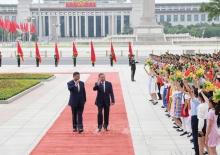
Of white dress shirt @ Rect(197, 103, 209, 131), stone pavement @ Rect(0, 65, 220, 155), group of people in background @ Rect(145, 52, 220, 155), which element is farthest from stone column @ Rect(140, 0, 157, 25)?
white dress shirt @ Rect(197, 103, 209, 131)

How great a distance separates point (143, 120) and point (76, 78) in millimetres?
3282

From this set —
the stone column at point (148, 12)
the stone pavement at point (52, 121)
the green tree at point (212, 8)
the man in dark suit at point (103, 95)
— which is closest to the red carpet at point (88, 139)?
the stone pavement at point (52, 121)

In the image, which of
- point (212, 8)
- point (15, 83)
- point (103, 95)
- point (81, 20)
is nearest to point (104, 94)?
point (103, 95)

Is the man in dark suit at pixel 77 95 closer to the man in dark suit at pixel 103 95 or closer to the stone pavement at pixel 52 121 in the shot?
the man in dark suit at pixel 103 95

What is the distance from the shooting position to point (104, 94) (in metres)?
13.9

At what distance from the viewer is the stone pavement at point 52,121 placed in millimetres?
12125

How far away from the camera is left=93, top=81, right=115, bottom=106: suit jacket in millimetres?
13820

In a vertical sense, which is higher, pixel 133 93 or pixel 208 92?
pixel 208 92

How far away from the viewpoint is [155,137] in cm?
1331

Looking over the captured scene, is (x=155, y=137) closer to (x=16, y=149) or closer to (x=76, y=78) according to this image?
(x=76, y=78)

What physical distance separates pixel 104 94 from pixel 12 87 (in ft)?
35.2

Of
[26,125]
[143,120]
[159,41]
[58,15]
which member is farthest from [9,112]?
[58,15]

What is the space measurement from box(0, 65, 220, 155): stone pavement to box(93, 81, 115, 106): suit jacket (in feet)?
3.52

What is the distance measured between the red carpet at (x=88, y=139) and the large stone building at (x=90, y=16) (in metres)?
139
